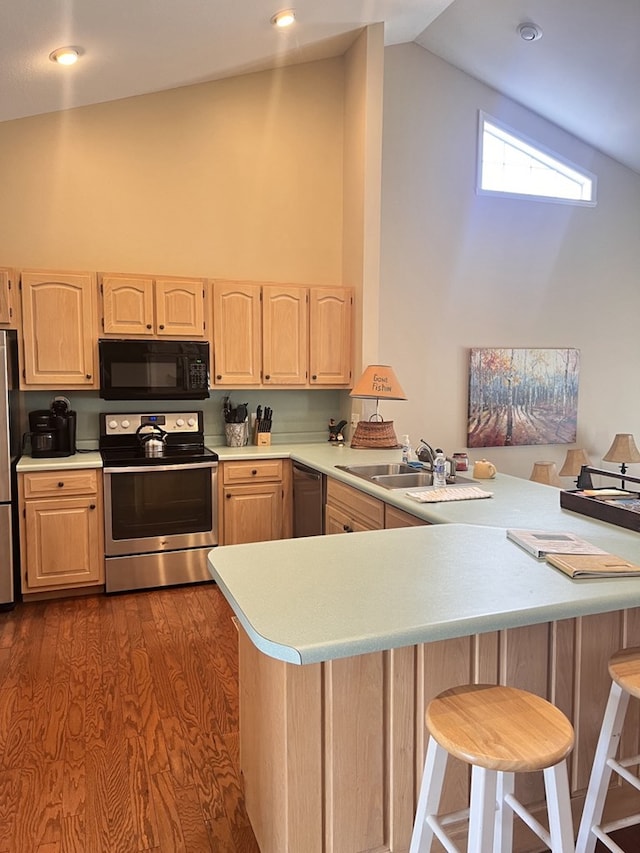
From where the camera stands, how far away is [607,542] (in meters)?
2.04

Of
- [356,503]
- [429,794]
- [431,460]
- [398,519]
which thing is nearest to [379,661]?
[429,794]

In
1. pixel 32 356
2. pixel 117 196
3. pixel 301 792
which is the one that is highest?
pixel 117 196

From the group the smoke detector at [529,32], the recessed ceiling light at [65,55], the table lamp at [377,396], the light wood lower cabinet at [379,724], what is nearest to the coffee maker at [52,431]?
the table lamp at [377,396]

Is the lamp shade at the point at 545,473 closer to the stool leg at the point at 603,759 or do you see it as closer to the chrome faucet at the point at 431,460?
the chrome faucet at the point at 431,460

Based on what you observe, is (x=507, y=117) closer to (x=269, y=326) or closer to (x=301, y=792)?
(x=269, y=326)

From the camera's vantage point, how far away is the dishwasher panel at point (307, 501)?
3.80 m

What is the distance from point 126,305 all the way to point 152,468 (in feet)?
3.55

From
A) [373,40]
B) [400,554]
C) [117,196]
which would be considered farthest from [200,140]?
[400,554]

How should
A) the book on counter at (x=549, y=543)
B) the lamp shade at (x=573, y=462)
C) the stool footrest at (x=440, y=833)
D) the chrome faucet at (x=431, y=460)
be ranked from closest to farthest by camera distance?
the stool footrest at (x=440, y=833) < the book on counter at (x=549, y=543) < the chrome faucet at (x=431, y=460) < the lamp shade at (x=573, y=462)

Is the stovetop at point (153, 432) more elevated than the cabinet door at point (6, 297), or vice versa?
the cabinet door at point (6, 297)

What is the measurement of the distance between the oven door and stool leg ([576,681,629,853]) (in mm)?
2950

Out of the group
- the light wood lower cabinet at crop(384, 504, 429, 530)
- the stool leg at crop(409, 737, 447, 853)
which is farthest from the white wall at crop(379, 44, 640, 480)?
the stool leg at crop(409, 737, 447, 853)

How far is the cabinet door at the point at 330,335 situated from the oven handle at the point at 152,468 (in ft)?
3.56

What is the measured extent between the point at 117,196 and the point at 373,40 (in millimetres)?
2124
